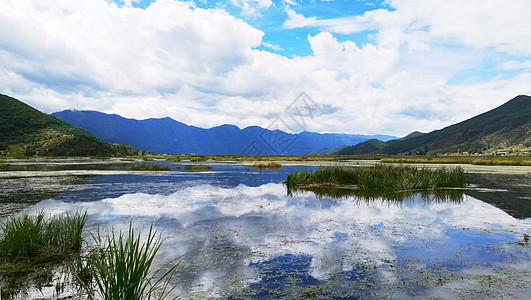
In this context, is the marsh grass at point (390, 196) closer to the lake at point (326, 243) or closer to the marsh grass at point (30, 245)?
the lake at point (326, 243)

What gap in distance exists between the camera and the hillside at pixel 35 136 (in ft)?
325

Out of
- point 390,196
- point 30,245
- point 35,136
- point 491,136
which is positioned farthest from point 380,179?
point 491,136

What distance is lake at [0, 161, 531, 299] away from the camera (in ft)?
20.4

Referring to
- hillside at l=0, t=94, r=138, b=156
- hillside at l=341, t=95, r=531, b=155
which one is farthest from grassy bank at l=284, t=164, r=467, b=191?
hillside at l=341, t=95, r=531, b=155

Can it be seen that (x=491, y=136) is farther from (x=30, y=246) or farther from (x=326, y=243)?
(x=30, y=246)

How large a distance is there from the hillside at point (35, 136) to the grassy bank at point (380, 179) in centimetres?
9238

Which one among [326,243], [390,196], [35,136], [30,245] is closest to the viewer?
[30,245]

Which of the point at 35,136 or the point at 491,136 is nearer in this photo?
the point at 35,136

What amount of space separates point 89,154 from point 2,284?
12619cm

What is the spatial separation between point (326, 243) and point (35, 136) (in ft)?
410

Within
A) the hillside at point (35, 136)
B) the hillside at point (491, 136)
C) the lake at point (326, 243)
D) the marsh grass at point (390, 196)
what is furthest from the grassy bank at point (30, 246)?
the hillside at point (491, 136)

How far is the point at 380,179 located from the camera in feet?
73.7

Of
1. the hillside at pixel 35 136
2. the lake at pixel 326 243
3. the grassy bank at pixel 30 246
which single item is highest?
the hillside at pixel 35 136

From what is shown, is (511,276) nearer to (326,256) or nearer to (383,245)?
(383,245)
